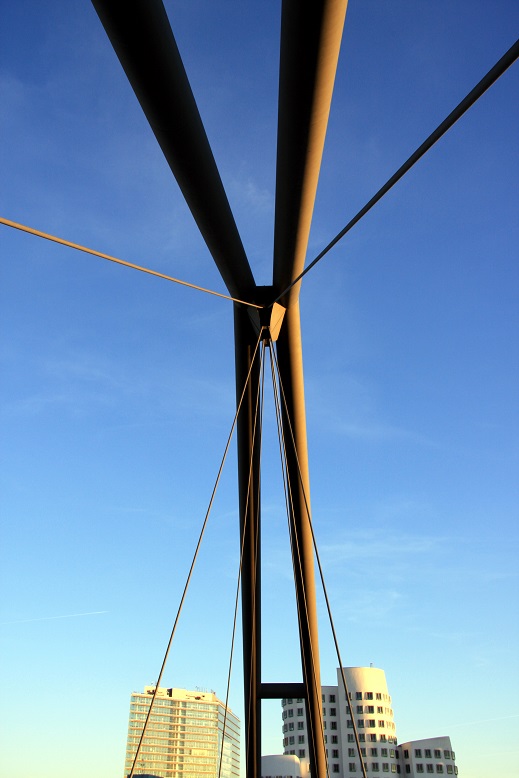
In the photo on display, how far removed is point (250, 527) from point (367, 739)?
8601cm

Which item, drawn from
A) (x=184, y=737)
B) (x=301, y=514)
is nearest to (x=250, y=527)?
(x=301, y=514)

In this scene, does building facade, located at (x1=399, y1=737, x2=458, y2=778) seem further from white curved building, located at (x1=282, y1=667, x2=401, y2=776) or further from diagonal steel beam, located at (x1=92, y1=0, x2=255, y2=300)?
diagonal steel beam, located at (x1=92, y1=0, x2=255, y2=300)

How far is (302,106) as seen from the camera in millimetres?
6578

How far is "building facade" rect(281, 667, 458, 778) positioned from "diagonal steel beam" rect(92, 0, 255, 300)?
3383 inches

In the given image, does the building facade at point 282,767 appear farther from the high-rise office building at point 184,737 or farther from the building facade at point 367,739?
the high-rise office building at point 184,737

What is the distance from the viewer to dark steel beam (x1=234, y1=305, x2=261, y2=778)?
11.5 meters

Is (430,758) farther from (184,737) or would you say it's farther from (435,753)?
(184,737)

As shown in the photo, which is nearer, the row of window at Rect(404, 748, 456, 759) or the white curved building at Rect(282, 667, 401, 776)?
the row of window at Rect(404, 748, 456, 759)

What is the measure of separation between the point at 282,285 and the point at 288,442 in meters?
3.22

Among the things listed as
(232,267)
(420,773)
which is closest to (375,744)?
(420,773)

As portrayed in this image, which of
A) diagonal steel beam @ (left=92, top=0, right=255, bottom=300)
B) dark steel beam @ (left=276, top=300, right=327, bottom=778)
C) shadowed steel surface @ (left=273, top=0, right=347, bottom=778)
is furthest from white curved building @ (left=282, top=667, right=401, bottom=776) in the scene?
diagonal steel beam @ (left=92, top=0, right=255, bottom=300)

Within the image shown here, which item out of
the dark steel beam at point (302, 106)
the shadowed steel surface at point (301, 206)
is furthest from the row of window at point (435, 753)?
the dark steel beam at point (302, 106)

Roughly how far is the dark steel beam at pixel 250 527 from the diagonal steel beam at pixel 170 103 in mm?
2681

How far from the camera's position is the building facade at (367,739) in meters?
83.6
